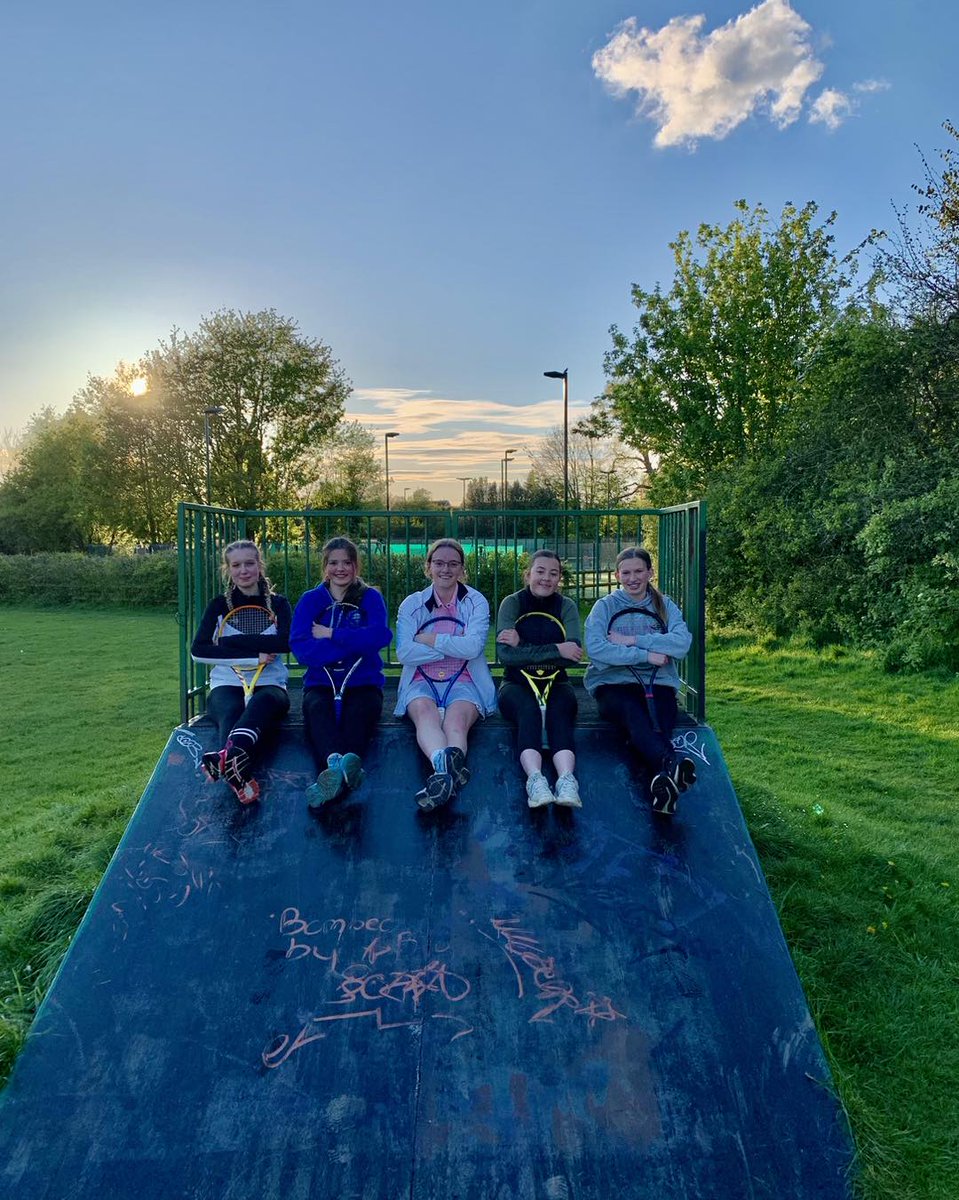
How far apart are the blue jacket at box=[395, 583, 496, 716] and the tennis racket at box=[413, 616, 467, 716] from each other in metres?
0.05

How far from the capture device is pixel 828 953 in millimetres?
4047

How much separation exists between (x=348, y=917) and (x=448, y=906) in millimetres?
441

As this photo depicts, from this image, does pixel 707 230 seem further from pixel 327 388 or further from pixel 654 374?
pixel 327 388

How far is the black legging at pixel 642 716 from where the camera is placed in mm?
4457

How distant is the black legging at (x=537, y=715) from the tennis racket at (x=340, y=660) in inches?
37.7

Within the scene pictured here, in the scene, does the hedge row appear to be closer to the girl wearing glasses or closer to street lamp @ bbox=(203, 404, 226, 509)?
street lamp @ bbox=(203, 404, 226, 509)

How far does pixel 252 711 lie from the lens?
4.74 meters

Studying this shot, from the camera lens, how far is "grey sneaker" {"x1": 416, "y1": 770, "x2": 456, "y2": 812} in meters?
4.13

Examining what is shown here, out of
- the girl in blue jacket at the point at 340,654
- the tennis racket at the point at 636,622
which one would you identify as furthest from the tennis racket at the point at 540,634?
the girl in blue jacket at the point at 340,654

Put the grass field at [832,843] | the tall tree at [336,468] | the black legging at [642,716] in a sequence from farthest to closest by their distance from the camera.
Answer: the tall tree at [336,468]
the black legging at [642,716]
the grass field at [832,843]

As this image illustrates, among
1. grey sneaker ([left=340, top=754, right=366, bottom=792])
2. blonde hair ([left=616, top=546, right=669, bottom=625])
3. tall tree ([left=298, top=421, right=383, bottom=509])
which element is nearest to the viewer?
grey sneaker ([left=340, top=754, right=366, bottom=792])

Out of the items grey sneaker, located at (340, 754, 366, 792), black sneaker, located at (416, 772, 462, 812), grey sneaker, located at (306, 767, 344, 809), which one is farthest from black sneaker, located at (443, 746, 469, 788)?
grey sneaker, located at (306, 767, 344, 809)

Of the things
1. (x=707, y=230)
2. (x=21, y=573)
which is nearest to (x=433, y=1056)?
(x=707, y=230)

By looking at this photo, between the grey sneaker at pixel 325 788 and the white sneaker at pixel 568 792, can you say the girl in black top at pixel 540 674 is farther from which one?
the grey sneaker at pixel 325 788
